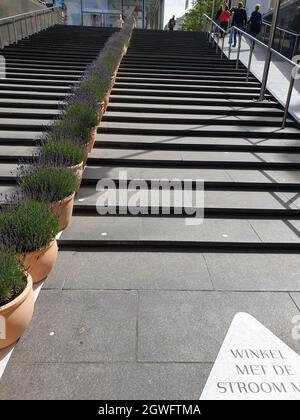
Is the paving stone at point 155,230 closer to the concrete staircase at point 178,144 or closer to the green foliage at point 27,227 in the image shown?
the concrete staircase at point 178,144

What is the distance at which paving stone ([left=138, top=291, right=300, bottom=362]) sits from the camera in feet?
9.08

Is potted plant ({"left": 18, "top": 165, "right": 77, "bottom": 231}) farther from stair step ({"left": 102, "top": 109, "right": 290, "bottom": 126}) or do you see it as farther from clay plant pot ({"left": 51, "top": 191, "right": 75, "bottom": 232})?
stair step ({"left": 102, "top": 109, "right": 290, "bottom": 126})

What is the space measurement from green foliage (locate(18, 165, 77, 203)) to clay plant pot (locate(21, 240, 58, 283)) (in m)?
0.62

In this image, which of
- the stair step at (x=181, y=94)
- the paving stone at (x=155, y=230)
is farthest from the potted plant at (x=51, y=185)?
the stair step at (x=181, y=94)

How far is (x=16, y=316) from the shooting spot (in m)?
2.57

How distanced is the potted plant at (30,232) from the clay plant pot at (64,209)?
0.53 meters

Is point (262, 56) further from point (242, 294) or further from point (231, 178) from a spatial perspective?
point (242, 294)

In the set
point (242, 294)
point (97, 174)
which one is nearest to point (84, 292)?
point (242, 294)

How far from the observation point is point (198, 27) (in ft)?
102

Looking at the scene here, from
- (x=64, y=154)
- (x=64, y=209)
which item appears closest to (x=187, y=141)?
(x=64, y=154)

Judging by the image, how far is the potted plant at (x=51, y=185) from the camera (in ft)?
12.3

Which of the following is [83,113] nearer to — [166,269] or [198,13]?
[166,269]

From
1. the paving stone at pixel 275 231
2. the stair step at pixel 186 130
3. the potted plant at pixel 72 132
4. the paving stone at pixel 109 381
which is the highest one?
the potted plant at pixel 72 132
